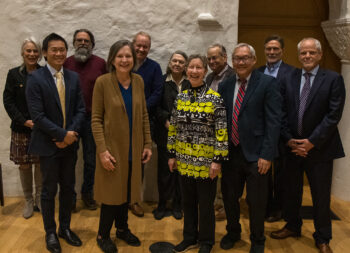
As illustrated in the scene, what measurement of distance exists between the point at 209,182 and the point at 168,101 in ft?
3.47

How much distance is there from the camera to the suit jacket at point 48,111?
2717 mm

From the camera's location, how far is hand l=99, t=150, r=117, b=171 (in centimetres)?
265

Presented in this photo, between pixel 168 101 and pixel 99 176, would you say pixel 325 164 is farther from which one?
pixel 99 176

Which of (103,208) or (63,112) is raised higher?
(63,112)

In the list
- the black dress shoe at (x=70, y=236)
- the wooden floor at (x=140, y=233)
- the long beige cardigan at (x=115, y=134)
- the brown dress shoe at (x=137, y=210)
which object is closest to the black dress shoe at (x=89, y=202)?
the wooden floor at (x=140, y=233)

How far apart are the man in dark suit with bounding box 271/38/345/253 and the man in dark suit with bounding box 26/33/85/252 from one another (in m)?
1.71

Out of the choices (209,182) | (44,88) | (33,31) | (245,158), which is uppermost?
(33,31)

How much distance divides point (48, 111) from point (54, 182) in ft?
1.82

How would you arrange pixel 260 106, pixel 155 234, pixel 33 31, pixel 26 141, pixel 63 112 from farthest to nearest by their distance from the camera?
pixel 33 31 → pixel 26 141 → pixel 155 234 → pixel 63 112 → pixel 260 106

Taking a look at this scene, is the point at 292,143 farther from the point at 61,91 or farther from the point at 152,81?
the point at 61,91

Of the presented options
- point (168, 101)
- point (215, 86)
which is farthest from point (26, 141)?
point (215, 86)

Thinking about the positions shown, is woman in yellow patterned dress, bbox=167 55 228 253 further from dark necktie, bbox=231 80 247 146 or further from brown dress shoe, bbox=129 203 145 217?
brown dress shoe, bbox=129 203 145 217

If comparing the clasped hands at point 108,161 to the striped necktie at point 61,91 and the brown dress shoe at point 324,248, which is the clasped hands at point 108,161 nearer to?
the striped necktie at point 61,91

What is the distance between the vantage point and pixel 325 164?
2.89 meters
